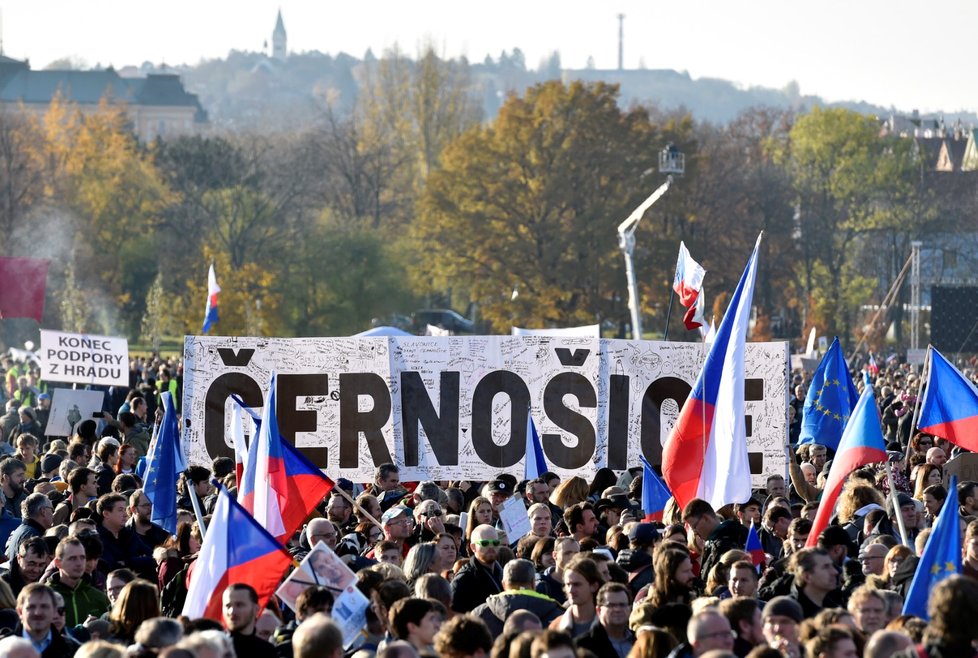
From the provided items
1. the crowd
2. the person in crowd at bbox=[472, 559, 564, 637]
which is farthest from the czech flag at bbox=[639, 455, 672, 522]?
the person in crowd at bbox=[472, 559, 564, 637]

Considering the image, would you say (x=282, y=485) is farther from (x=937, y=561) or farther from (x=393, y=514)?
(x=937, y=561)

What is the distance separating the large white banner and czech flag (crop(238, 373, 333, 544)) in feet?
10.9

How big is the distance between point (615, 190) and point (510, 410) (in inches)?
1726

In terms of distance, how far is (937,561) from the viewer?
9344mm

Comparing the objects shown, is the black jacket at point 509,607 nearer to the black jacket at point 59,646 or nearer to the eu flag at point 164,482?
the black jacket at point 59,646

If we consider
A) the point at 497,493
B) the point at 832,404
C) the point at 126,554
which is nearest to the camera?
the point at 126,554

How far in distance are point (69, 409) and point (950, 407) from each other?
416 inches

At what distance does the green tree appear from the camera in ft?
195

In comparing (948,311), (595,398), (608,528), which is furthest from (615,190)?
(608,528)

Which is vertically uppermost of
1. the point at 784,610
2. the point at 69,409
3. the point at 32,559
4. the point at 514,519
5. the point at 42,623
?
the point at 784,610

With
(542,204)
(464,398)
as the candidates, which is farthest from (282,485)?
(542,204)

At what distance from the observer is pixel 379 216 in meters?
84.9

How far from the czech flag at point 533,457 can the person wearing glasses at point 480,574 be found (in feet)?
17.4

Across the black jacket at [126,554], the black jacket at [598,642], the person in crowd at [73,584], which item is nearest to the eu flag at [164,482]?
the black jacket at [126,554]
